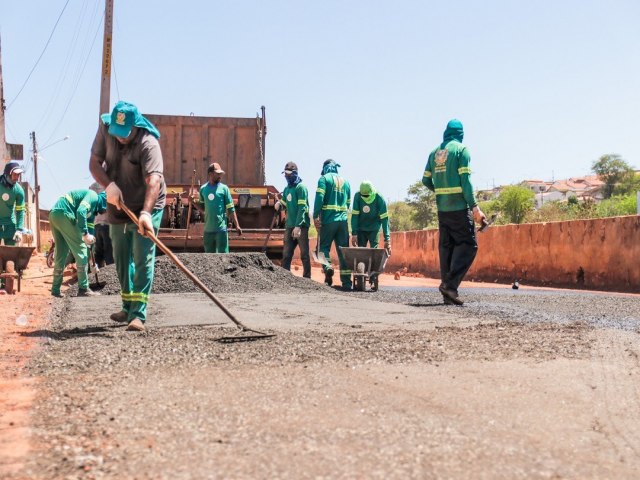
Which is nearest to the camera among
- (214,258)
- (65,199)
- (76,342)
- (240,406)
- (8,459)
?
(8,459)

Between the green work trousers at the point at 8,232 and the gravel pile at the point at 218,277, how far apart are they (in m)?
1.22

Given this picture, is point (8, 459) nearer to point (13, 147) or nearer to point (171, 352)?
point (171, 352)

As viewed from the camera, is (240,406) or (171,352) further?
(171,352)

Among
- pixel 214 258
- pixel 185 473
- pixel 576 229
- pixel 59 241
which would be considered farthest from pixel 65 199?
pixel 576 229

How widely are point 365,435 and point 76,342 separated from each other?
3020 mm

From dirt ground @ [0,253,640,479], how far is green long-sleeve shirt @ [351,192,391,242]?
619 cm

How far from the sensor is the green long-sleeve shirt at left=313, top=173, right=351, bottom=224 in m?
12.0

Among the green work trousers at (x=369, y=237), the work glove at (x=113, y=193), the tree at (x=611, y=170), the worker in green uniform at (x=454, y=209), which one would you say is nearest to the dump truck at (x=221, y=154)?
the green work trousers at (x=369, y=237)

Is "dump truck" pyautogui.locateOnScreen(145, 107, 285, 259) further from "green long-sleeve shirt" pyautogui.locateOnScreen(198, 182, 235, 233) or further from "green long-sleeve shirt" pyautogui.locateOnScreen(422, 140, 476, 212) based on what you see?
"green long-sleeve shirt" pyautogui.locateOnScreen(422, 140, 476, 212)

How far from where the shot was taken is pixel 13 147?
140 feet

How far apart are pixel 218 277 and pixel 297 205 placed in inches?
73.9

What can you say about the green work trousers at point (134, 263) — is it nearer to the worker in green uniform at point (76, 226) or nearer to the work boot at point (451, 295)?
the work boot at point (451, 295)

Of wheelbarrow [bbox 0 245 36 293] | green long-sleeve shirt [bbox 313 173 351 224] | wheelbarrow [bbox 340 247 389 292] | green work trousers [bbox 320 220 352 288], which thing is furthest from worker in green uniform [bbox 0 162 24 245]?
wheelbarrow [bbox 340 247 389 292]

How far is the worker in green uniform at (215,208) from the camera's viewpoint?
1182 centimetres
